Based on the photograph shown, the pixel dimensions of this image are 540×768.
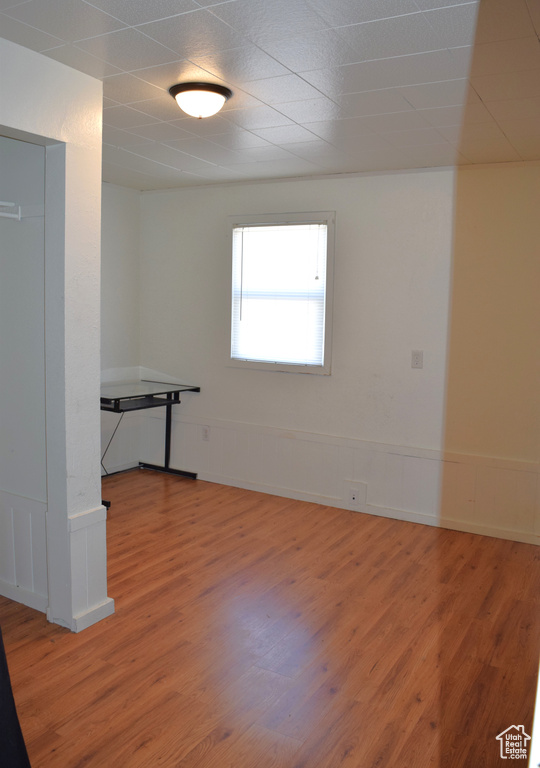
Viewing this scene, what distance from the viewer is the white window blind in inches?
Result: 176

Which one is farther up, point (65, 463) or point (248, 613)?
point (65, 463)

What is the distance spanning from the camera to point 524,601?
3080 mm

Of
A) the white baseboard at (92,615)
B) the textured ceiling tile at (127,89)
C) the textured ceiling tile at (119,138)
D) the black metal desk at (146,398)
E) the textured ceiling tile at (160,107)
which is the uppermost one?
the textured ceiling tile at (119,138)

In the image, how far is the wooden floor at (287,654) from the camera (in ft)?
6.64

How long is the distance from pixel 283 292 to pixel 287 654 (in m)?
2.75

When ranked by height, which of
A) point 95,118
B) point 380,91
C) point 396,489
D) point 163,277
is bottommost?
point 396,489

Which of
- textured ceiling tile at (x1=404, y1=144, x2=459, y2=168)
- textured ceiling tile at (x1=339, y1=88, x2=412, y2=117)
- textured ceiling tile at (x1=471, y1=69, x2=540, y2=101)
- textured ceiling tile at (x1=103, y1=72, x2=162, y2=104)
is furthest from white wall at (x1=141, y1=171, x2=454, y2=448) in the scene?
textured ceiling tile at (x1=103, y1=72, x2=162, y2=104)

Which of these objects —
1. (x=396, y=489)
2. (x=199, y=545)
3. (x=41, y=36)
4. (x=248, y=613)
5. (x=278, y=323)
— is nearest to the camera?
(x=41, y=36)

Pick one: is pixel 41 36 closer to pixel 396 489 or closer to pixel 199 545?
pixel 199 545

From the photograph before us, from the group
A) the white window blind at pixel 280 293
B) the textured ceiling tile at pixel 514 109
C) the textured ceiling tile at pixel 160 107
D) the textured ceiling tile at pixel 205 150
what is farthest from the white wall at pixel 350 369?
the textured ceiling tile at pixel 160 107

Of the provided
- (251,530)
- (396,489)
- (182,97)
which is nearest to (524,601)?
(396,489)

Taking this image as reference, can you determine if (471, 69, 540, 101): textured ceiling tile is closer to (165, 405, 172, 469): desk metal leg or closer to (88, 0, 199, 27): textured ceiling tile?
(88, 0, 199, 27): textured ceiling tile

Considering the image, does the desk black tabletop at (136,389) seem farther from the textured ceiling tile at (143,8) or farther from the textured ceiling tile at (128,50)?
the textured ceiling tile at (143,8)

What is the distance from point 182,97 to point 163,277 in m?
2.64
